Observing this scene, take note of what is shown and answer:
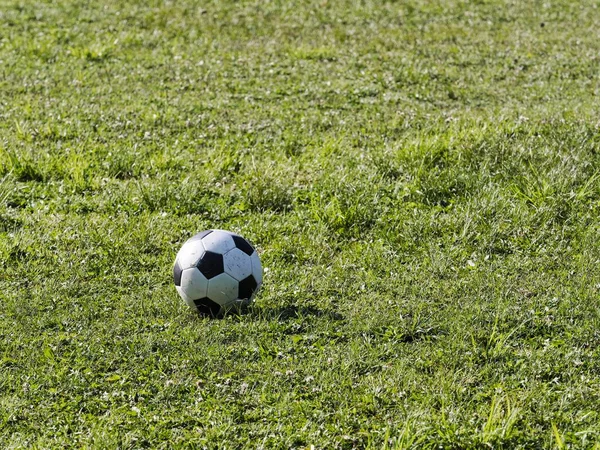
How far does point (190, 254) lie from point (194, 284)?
28 centimetres

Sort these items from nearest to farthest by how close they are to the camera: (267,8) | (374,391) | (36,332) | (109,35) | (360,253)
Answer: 1. (374,391)
2. (36,332)
3. (360,253)
4. (109,35)
5. (267,8)

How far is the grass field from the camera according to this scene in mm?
5617

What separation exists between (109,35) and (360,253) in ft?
26.1

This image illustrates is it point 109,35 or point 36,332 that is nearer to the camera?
point 36,332

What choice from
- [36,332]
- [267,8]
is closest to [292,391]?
[36,332]

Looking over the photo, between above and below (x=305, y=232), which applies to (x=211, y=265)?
above

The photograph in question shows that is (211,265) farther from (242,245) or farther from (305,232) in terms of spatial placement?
(305,232)

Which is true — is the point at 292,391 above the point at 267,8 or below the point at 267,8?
below

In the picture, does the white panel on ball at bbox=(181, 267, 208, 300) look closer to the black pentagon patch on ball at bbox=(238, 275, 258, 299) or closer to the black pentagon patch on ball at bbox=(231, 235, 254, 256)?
the black pentagon patch on ball at bbox=(238, 275, 258, 299)

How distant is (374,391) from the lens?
575 cm

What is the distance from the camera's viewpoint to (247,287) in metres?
6.61

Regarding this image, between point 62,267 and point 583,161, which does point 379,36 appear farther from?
point 62,267

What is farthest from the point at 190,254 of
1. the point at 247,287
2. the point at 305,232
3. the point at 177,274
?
the point at 305,232

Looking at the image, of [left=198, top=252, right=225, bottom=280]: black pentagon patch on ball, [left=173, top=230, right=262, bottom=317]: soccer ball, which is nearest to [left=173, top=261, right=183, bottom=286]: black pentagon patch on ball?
[left=173, top=230, right=262, bottom=317]: soccer ball
